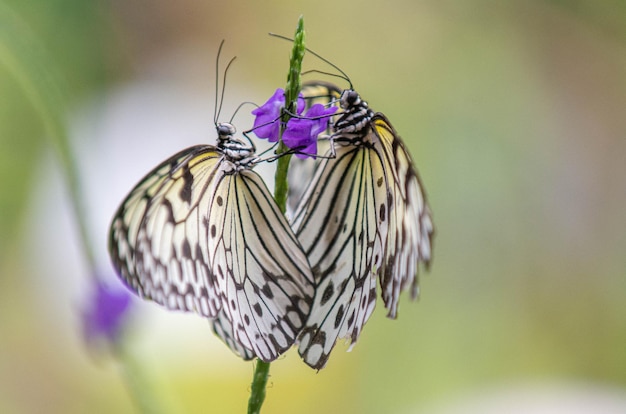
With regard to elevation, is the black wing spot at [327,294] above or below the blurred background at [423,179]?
below

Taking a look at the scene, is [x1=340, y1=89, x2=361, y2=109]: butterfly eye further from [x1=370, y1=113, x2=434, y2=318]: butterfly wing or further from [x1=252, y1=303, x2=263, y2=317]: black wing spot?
[x1=252, y1=303, x2=263, y2=317]: black wing spot

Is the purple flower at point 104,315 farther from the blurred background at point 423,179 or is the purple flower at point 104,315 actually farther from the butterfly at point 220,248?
→ the blurred background at point 423,179

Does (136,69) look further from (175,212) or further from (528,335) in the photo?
(175,212)

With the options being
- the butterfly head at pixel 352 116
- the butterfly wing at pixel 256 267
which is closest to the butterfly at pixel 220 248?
the butterfly wing at pixel 256 267

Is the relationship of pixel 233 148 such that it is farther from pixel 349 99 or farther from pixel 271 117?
pixel 349 99

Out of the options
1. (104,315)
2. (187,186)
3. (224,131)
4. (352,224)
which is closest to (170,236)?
(187,186)
